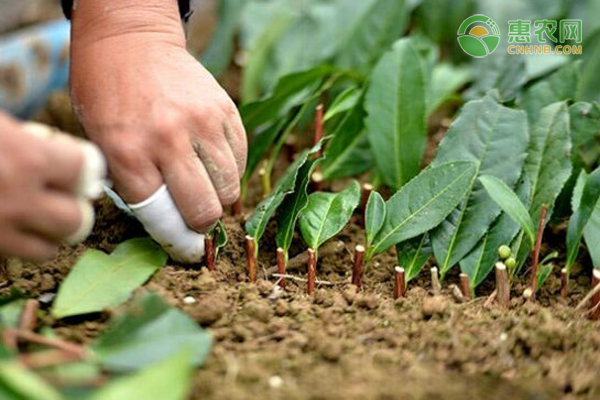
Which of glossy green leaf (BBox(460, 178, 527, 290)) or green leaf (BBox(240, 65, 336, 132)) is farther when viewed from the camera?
green leaf (BBox(240, 65, 336, 132))

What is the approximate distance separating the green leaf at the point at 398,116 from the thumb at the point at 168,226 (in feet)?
1.17

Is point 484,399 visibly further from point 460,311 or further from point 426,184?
point 426,184

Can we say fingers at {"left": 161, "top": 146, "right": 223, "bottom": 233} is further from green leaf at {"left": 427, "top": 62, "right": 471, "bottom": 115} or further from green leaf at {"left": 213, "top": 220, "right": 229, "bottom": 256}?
green leaf at {"left": 427, "top": 62, "right": 471, "bottom": 115}

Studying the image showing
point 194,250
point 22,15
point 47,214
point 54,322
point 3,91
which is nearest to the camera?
point 47,214

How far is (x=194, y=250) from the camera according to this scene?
3.62ft

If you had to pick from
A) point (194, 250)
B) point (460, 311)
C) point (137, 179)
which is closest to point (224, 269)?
point (194, 250)

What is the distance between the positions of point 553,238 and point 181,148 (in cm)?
56

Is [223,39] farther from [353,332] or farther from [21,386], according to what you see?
[21,386]

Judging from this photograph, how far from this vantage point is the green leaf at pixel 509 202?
112cm

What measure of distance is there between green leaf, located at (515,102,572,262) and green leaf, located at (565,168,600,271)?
3 centimetres

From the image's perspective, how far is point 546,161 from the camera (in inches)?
48.4

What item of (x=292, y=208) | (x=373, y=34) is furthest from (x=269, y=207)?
(x=373, y=34)

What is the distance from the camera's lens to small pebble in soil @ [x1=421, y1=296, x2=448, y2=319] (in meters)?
1.02

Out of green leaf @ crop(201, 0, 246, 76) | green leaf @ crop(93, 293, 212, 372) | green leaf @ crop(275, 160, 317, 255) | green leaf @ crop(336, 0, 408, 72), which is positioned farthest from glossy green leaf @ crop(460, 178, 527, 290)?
green leaf @ crop(201, 0, 246, 76)
